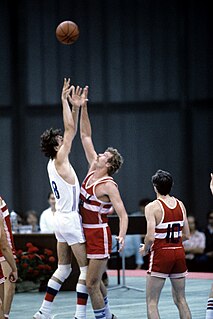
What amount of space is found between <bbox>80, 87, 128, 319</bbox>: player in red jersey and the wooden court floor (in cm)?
131

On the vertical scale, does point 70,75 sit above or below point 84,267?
above

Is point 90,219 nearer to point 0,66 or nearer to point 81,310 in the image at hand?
point 81,310

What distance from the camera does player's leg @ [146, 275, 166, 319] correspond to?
659 centimetres

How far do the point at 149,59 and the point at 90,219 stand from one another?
8.71 metres

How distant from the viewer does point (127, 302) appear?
949 cm

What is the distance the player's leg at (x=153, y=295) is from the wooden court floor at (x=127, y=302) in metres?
1.62

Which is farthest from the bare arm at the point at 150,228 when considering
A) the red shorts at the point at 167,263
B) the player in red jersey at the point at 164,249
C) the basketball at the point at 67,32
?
the basketball at the point at 67,32

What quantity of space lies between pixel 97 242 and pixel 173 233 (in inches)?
29.8

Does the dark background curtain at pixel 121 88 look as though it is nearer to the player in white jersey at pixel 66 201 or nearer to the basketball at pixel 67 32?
the basketball at pixel 67 32

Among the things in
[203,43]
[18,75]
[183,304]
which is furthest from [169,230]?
[18,75]

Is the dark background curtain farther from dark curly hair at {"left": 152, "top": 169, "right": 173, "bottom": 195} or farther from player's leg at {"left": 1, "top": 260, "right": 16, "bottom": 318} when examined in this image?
dark curly hair at {"left": 152, "top": 169, "right": 173, "bottom": 195}

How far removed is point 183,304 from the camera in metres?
6.66

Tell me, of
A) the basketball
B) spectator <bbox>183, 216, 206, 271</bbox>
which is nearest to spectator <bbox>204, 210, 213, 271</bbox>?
spectator <bbox>183, 216, 206, 271</bbox>

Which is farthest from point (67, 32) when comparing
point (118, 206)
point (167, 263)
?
point (167, 263)
